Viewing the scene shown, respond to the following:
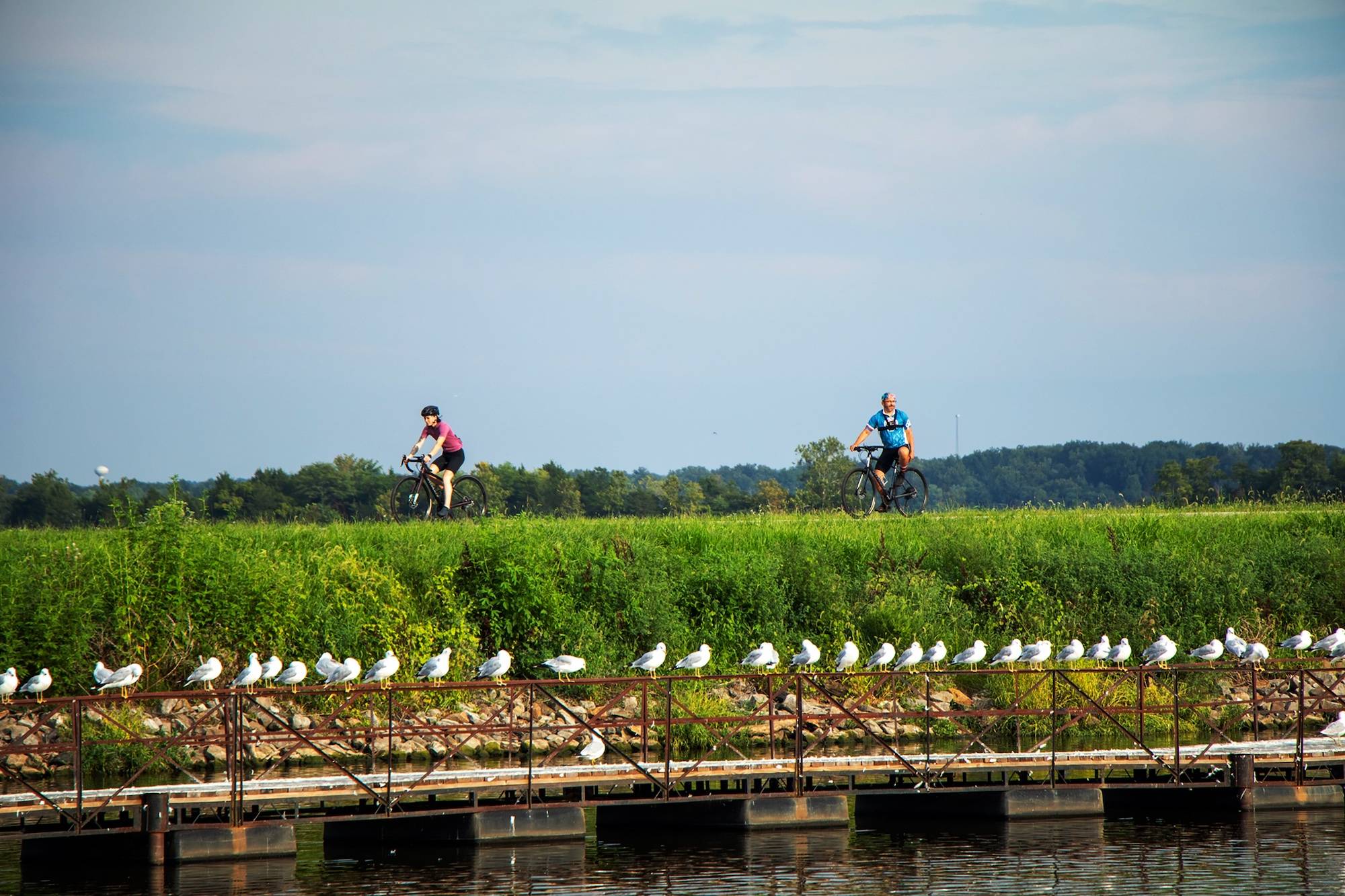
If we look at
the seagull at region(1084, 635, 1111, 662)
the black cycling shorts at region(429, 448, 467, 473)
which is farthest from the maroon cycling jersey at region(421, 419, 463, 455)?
the seagull at region(1084, 635, 1111, 662)

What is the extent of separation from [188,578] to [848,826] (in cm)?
1390

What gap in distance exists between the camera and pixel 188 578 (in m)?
32.2

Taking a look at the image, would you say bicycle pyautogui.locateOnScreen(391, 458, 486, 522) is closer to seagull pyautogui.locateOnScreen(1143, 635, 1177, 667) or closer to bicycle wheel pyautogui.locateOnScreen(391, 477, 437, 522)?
bicycle wheel pyautogui.locateOnScreen(391, 477, 437, 522)

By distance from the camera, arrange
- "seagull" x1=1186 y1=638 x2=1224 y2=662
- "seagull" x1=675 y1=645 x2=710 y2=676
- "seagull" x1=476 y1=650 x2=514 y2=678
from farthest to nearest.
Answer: "seagull" x1=1186 y1=638 x2=1224 y2=662, "seagull" x1=675 y1=645 x2=710 y2=676, "seagull" x1=476 y1=650 x2=514 y2=678

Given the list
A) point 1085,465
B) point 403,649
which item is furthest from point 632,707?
point 1085,465

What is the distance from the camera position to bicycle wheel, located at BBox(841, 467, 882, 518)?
124 ft

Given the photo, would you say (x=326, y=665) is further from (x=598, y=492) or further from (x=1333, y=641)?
(x=598, y=492)

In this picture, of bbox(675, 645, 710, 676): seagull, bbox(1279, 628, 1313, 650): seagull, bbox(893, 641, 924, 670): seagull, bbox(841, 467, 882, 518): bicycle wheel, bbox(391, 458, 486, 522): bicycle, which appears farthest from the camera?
bbox(841, 467, 882, 518): bicycle wheel

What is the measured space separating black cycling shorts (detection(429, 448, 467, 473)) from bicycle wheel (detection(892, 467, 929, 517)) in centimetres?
924

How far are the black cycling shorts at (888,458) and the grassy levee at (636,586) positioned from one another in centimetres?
184

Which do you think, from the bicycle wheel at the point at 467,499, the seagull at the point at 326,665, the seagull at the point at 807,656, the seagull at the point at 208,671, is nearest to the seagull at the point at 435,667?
the seagull at the point at 326,665

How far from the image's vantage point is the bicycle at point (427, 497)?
116 feet

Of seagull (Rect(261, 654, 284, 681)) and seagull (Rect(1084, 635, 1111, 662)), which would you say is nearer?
seagull (Rect(261, 654, 284, 681))

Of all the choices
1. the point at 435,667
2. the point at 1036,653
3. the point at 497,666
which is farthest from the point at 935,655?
the point at 435,667
